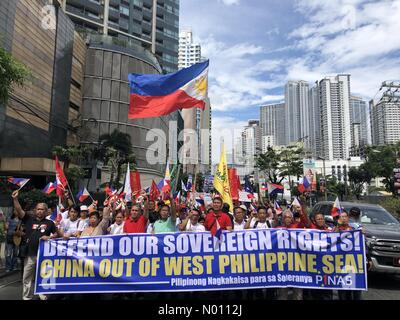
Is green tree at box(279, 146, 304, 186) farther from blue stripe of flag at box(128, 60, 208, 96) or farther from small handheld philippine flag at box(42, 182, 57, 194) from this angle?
blue stripe of flag at box(128, 60, 208, 96)

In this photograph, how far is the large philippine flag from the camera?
7.97 m

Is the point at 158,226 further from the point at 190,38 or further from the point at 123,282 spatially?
the point at 190,38

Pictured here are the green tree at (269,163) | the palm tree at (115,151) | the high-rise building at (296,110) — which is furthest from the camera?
the high-rise building at (296,110)

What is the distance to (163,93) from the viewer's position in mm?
8062

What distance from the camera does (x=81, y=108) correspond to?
48.2m

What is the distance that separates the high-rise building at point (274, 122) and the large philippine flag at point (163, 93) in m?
66.1

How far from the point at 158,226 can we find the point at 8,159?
74.7 feet

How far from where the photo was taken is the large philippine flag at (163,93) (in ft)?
26.1

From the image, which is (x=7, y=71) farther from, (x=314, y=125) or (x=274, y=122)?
(x=274, y=122)

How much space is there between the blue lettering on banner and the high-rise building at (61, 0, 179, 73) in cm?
5969

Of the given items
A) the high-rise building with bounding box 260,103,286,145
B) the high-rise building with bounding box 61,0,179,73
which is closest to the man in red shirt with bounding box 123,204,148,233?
the high-rise building with bounding box 61,0,179,73

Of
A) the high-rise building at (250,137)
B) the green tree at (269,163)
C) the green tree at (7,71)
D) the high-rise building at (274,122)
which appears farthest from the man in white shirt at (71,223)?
the high-rise building at (250,137)

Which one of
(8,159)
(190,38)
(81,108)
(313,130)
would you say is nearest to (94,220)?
(8,159)

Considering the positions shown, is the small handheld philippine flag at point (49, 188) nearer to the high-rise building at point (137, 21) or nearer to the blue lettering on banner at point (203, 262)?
the blue lettering on banner at point (203, 262)
